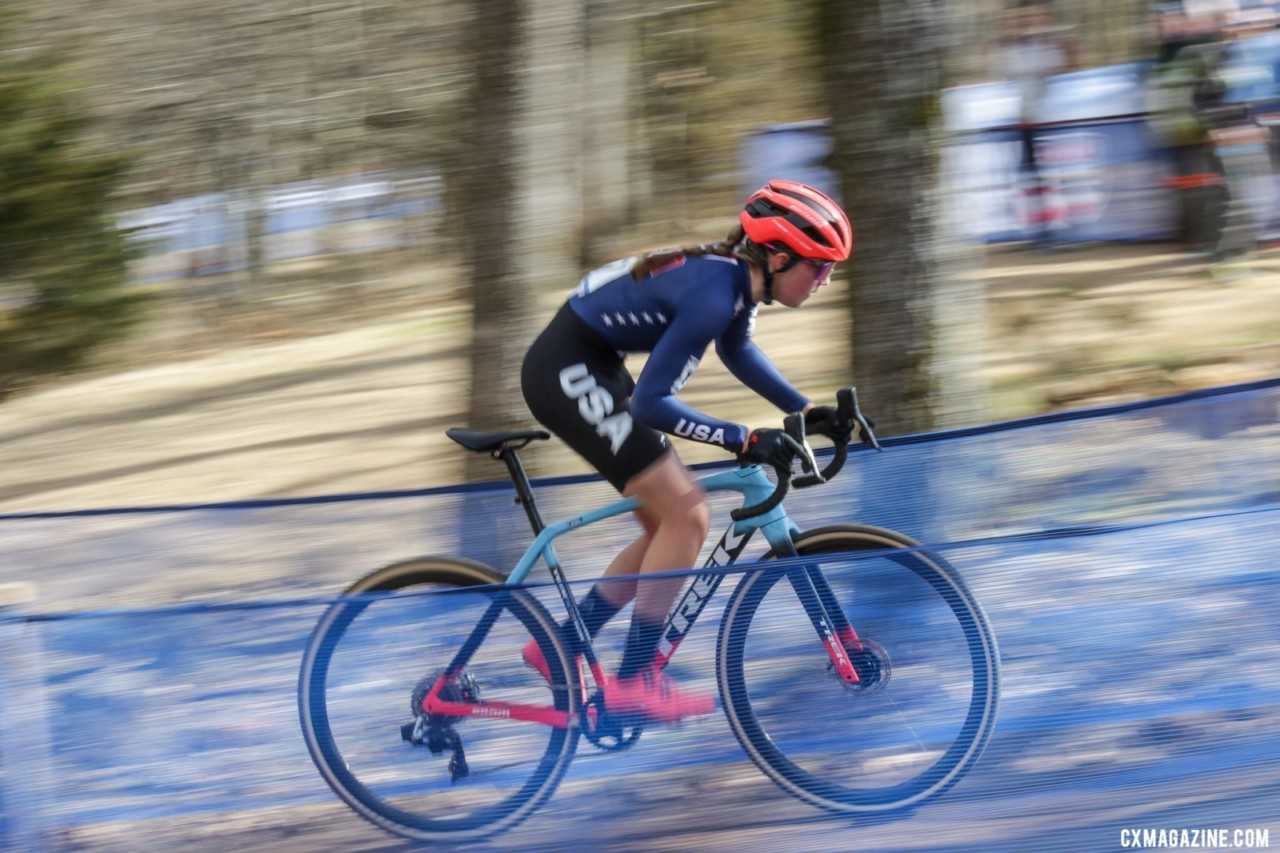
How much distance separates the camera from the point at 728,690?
11.3ft

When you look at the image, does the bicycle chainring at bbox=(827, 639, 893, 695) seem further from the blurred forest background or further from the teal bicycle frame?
the blurred forest background

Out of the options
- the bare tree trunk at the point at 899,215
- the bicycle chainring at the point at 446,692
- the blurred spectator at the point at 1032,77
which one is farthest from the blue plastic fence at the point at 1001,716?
the blurred spectator at the point at 1032,77

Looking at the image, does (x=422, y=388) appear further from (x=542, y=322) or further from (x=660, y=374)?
(x=660, y=374)

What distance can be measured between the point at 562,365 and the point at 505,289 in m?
2.30

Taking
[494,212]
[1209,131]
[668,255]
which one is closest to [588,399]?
[668,255]

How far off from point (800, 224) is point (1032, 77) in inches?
335

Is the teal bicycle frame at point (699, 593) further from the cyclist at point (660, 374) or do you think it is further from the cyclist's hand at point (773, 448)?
the cyclist's hand at point (773, 448)

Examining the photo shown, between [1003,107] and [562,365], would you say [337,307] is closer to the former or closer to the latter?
[1003,107]

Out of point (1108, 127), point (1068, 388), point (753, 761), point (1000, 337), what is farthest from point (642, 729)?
point (1108, 127)

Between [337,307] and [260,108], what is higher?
[260,108]

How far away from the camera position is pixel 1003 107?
11.8 meters

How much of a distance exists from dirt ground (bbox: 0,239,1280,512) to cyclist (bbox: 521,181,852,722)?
8.57ft

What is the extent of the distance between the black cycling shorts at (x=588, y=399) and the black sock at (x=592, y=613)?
0.43m

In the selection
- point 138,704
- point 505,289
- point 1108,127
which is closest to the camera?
point 138,704
